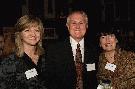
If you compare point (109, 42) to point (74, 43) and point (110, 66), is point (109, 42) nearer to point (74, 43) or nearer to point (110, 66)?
point (110, 66)

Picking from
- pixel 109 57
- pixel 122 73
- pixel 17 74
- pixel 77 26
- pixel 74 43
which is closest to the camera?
pixel 17 74

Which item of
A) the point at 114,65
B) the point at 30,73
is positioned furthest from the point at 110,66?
the point at 30,73

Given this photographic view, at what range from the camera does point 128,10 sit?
10.5m

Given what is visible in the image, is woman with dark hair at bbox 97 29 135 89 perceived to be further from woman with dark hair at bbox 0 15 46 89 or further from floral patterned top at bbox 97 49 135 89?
woman with dark hair at bbox 0 15 46 89

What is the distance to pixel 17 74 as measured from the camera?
356 cm

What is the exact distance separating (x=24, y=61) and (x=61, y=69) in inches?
17.6

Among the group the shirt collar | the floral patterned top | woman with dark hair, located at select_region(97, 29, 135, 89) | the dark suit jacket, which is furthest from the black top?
the floral patterned top

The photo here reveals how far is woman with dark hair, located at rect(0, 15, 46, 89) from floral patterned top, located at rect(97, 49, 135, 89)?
115 cm

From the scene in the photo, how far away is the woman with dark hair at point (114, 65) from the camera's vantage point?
4348 mm

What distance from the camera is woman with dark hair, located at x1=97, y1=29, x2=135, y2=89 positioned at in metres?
4.35

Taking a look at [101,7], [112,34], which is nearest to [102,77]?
[112,34]

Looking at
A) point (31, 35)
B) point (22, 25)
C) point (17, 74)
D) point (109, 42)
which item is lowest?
point (17, 74)

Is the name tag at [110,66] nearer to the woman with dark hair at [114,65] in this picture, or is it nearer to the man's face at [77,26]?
the woman with dark hair at [114,65]

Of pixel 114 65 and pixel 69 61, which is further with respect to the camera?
pixel 114 65
